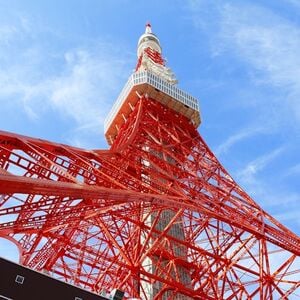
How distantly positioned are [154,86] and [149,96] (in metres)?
0.60

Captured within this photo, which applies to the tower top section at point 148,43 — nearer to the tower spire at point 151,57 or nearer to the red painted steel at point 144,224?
the tower spire at point 151,57

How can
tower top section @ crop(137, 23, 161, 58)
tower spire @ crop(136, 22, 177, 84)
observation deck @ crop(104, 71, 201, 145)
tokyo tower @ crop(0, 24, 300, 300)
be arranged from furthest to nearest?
tower top section @ crop(137, 23, 161, 58), tower spire @ crop(136, 22, 177, 84), observation deck @ crop(104, 71, 201, 145), tokyo tower @ crop(0, 24, 300, 300)

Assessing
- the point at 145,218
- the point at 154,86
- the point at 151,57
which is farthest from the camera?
the point at 151,57

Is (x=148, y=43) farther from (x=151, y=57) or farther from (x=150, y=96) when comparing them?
(x=150, y=96)

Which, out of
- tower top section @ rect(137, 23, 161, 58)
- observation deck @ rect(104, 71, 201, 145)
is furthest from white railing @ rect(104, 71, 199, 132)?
tower top section @ rect(137, 23, 161, 58)

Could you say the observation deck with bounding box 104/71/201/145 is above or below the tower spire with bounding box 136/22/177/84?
below

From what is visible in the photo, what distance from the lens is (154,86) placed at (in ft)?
95.7

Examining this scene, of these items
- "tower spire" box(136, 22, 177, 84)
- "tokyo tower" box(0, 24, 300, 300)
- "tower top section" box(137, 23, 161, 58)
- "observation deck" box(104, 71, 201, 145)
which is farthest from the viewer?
"tower top section" box(137, 23, 161, 58)

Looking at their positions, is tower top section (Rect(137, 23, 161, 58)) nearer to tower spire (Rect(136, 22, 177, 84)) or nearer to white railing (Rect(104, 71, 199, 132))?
tower spire (Rect(136, 22, 177, 84))

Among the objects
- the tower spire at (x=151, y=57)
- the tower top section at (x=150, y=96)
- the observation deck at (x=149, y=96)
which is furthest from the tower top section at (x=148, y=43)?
the observation deck at (x=149, y=96)

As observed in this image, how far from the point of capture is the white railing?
2923cm

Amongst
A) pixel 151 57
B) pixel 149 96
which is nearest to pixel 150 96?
pixel 149 96

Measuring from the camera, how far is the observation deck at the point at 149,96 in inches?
1147

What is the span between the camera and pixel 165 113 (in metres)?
29.5
